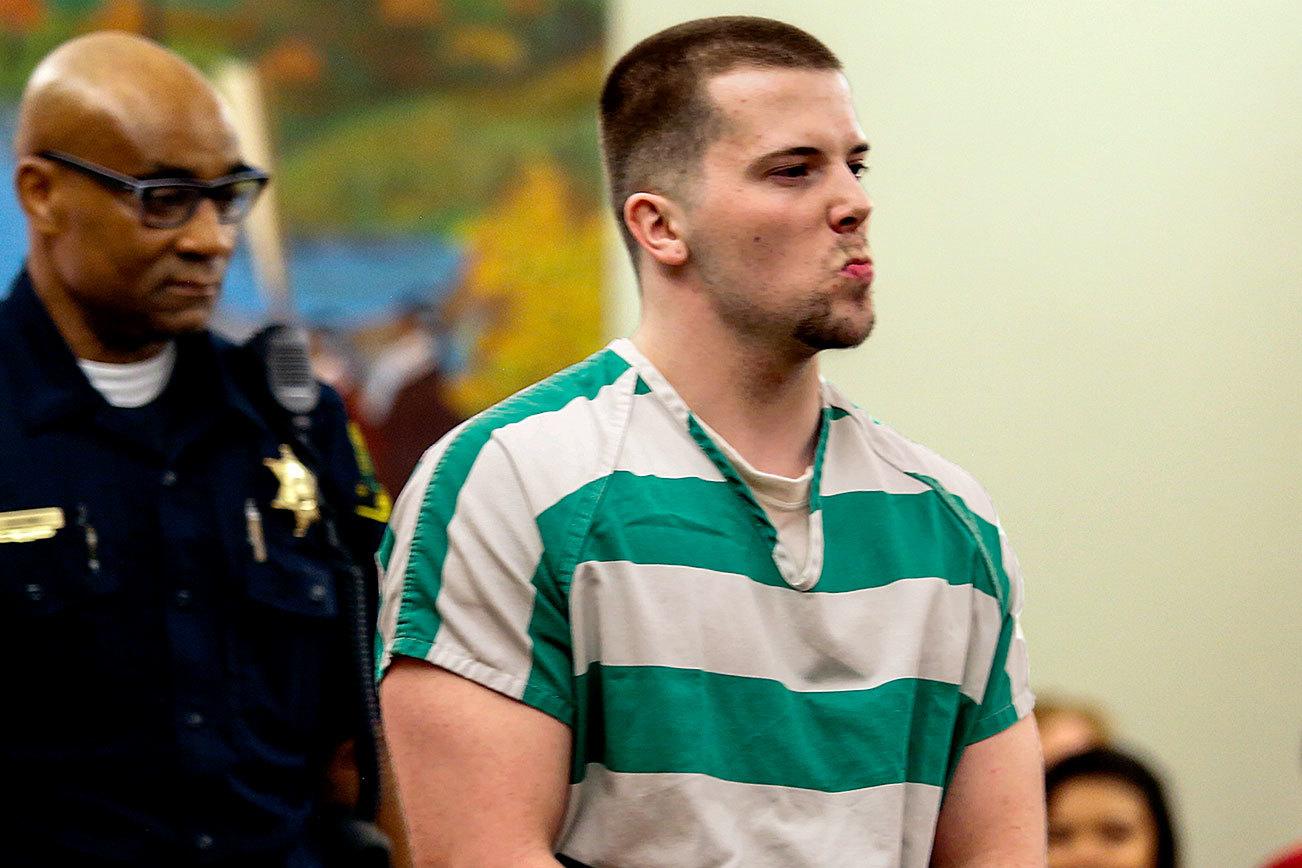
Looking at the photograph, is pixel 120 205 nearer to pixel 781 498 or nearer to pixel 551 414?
pixel 551 414

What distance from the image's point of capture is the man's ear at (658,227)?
4.95 ft

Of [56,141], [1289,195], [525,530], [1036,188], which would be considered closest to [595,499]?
[525,530]

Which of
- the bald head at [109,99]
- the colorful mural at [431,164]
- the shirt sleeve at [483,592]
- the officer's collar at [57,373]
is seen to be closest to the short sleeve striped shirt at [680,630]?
the shirt sleeve at [483,592]

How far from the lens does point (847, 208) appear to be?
57.0 inches

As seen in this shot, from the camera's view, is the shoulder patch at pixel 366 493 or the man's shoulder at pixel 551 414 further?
the shoulder patch at pixel 366 493

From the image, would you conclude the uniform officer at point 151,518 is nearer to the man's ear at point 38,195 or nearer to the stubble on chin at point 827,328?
the man's ear at point 38,195

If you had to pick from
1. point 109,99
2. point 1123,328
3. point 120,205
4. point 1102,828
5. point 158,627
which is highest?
point 109,99

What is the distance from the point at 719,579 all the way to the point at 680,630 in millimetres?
55

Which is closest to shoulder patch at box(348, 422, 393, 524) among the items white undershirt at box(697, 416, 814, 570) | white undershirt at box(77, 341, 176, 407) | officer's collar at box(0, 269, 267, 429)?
officer's collar at box(0, 269, 267, 429)

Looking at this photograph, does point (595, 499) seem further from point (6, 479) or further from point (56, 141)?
point (56, 141)

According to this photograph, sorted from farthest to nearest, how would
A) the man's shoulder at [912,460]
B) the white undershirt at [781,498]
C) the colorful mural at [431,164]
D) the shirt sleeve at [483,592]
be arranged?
the colorful mural at [431,164] < the man's shoulder at [912,460] < the white undershirt at [781,498] < the shirt sleeve at [483,592]

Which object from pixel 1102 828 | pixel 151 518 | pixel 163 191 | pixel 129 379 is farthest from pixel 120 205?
pixel 1102 828

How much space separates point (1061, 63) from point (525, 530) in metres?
2.51

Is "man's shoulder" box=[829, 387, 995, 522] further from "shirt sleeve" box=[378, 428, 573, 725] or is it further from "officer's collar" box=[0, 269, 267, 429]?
"officer's collar" box=[0, 269, 267, 429]
